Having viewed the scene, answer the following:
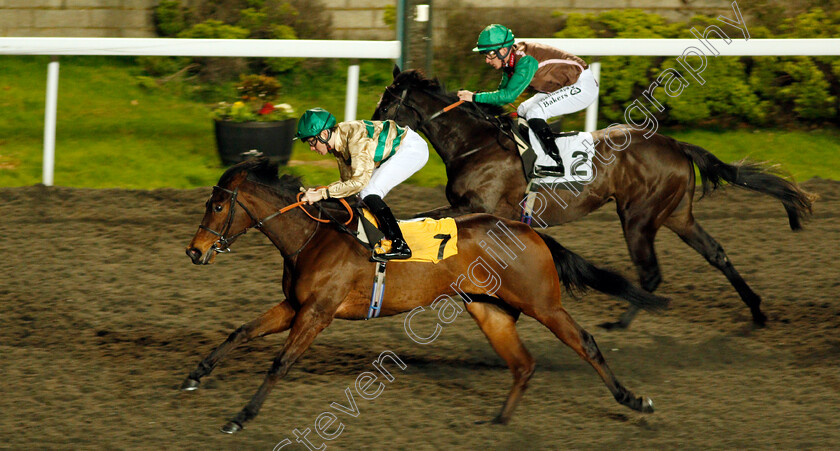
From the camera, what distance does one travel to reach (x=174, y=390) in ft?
16.0

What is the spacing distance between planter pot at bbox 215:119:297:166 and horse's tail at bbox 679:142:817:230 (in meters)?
3.64

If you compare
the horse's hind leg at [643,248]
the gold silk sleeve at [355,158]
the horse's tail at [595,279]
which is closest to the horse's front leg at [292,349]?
the gold silk sleeve at [355,158]

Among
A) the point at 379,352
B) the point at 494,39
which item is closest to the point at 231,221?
the point at 379,352

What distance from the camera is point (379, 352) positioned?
550 centimetres

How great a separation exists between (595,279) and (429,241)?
2.82 feet

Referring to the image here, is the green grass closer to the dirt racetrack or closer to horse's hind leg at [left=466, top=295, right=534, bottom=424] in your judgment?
the dirt racetrack

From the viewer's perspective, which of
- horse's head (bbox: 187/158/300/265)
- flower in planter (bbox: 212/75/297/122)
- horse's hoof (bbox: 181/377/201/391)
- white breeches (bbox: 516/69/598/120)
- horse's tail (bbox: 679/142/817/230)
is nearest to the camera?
horse's head (bbox: 187/158/300/265)

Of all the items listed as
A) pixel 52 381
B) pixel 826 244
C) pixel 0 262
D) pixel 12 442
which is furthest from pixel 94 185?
pixel 826 244

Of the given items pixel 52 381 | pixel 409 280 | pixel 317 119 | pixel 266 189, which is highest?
pixel 317 119

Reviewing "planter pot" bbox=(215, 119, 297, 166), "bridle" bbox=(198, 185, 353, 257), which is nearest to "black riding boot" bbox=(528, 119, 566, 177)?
"bridle" bbox=(198, 185, 353, 257)

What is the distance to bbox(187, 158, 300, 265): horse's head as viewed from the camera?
4.54 meters

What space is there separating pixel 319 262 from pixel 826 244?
14.8 ft

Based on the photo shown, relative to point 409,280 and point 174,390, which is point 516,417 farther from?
point 174,390

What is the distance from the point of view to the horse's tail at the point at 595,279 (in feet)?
15.8
